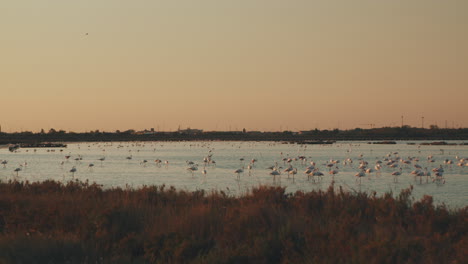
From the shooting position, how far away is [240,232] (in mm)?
10062

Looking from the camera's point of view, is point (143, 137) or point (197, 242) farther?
point (143, 137)

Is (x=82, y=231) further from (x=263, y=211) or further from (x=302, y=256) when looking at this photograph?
(x=302, y=256)

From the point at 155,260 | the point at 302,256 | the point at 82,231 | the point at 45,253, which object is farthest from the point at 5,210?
the point at 302,256

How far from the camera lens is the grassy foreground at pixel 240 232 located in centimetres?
855

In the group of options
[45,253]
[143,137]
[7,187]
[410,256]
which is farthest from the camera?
[143,137]

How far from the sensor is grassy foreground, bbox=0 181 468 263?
28.0 feet

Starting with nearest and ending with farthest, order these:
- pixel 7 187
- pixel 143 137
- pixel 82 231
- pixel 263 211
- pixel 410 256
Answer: pixel 410 256
pixel 82 231
pixel 263 211
pixel 7 187
pixel 143 137

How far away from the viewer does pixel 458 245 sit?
28.3 ft

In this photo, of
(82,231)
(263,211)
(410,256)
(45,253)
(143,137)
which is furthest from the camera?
(143,137)

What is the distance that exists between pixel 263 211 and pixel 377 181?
2268 centimetres

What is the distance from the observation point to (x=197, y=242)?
9.48m

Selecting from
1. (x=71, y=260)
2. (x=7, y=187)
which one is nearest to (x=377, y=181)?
(x=7, y=187)

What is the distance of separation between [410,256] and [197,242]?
340cm

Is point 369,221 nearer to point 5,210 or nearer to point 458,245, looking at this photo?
point 458,245
